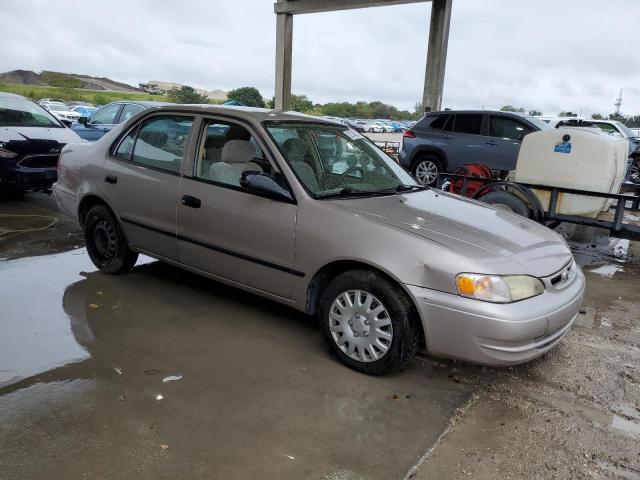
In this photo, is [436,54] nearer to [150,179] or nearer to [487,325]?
[150,179]

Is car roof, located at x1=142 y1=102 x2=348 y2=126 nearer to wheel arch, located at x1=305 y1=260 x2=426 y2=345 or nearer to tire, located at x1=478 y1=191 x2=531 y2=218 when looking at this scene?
wheel arch, located at x1=305 y1=260 x2=426 y2=345

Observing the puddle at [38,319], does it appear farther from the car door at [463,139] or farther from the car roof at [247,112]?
the car door at [463,139]

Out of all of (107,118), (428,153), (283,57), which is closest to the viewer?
(428,153)

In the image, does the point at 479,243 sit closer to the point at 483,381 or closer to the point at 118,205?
the point at 483,381

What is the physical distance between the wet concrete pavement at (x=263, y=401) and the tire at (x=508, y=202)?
162 cm

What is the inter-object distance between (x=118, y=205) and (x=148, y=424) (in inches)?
94.7

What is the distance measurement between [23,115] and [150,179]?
218 inches

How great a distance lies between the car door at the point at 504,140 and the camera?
916 centimetres

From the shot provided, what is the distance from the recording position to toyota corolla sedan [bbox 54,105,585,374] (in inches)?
114

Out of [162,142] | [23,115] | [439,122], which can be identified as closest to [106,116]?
[23,115]

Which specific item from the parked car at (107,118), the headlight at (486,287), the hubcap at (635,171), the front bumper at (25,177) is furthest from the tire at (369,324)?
the hubcap at (635,171)

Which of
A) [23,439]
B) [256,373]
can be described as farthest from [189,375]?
[23,439]

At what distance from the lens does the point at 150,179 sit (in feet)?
13.9

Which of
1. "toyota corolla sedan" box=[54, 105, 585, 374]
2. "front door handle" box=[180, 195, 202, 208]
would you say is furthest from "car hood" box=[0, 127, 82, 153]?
"front door handle" box=[180, 195, 202, 208]
